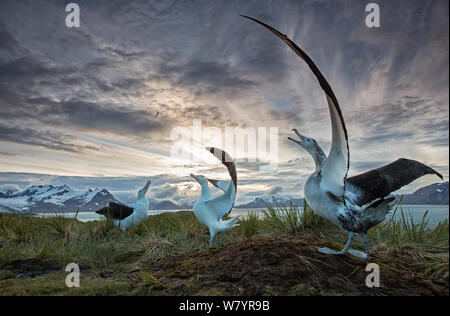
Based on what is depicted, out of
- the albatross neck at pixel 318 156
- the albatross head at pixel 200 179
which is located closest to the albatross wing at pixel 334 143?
the albatross neck at pixel 318 156

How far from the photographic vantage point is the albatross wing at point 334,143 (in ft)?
11.4

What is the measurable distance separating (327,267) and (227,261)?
1442 mm

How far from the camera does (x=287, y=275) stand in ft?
12.3

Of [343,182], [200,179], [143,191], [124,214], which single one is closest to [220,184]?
[200,179]

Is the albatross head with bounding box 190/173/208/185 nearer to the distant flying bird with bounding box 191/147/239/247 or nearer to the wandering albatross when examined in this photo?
the distant flying bird with bounding box 191/147/239/247

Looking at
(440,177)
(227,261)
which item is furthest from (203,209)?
(440,177)

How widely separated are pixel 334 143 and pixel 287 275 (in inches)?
74.2

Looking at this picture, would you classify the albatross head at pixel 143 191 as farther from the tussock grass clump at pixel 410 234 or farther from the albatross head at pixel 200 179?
the tussock grass clump at pixel 410 234

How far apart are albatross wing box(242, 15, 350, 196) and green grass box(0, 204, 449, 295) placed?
1877 mm

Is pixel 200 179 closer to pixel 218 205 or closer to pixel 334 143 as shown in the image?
pixel 218 205

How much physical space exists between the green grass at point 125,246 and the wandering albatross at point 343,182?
4.13 feet

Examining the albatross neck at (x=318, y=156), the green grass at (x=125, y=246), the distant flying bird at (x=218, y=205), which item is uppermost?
the albatross neck at (x=318, y=156)
